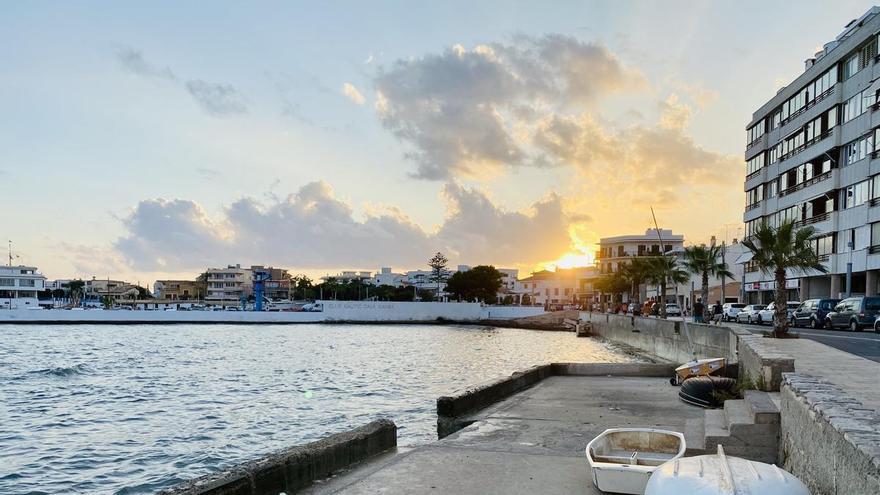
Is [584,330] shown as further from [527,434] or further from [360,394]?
[527,434]

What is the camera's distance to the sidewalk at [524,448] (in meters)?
8.03

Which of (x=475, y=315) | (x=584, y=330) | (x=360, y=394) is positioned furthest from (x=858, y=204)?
(x=475, y=315)

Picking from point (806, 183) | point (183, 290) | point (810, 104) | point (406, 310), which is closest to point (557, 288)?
point (406, 310)

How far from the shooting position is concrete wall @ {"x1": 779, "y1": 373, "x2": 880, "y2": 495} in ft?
14.0

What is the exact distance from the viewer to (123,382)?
100 feet

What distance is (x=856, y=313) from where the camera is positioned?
3262 centimetres

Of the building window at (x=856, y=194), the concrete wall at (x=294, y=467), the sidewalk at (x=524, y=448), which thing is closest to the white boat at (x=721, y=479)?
the sidewalk at (x=524, y=448)

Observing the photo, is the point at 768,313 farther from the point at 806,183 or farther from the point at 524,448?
the point at 524,448

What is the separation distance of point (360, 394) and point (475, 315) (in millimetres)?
94569

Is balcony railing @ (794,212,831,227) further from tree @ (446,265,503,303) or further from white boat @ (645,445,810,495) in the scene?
tree @ (446,265,503,303)

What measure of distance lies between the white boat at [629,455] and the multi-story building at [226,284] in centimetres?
18009

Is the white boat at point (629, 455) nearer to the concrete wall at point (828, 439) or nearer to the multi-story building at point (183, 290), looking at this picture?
the concrete wall at point (828, 439)

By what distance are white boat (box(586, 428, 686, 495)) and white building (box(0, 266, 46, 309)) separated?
136 metres

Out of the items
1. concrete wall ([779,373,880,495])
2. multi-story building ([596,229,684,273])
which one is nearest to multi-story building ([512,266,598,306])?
multi-story building ([596,229,684,273])
